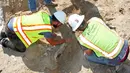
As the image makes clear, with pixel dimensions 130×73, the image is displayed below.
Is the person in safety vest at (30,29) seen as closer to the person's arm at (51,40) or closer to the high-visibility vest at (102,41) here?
the person's arm at (51,40)

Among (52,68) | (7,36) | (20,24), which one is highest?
(20,24)

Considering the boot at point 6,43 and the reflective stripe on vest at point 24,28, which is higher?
the reflective stripe on vest at point 24,28

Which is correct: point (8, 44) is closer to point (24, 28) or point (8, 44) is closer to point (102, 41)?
point (24, 28)

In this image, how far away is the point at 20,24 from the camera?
203 inches

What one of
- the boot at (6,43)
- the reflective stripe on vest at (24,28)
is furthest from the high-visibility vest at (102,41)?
the boot at (6,43)

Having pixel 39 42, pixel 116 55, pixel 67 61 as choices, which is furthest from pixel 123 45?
pixel 39 42

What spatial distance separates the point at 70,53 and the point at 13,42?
1076mm

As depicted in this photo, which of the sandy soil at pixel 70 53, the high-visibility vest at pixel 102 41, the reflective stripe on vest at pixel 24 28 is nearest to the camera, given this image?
the high-visibility vest at pixel 102 41

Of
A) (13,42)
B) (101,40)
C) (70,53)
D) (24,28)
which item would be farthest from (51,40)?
(101,40)

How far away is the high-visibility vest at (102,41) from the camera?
473 cm

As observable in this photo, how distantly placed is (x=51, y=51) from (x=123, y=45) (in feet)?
4.53

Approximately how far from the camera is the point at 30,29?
508 cm

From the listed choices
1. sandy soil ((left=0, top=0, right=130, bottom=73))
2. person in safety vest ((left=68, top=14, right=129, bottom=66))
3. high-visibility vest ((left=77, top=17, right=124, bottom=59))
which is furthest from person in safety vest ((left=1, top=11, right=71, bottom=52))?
high-visibility vest ((left=77, top=17, right=124, bottom=59))

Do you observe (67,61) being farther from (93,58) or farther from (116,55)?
(116,55)
